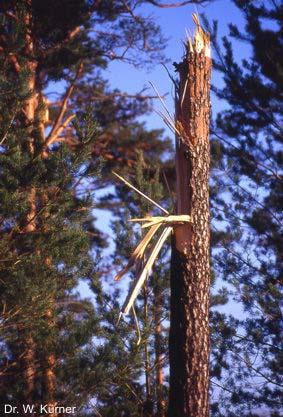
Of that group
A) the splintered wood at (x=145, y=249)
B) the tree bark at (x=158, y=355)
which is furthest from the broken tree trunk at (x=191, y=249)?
the tree bark at (x=158, y=355)

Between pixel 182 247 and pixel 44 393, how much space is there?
3.90m

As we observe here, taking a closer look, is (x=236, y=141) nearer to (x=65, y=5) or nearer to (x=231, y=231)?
(x=231, y=231)

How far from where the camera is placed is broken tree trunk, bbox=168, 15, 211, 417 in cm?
405

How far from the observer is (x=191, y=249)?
4250 millimetres

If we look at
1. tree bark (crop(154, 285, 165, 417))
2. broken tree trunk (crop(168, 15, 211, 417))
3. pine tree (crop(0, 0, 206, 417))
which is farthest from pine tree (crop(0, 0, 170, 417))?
broken tree trunk (crop(168, 15, 211, 417))

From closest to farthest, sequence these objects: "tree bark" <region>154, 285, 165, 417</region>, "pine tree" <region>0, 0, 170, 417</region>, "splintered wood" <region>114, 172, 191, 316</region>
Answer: "splintered wood" <region>114, 172, 191, 316</region>
"pine tree" <region>0, 0, 170, 417</region>
"tree bark" <region>154, 285, 165, 417</region>

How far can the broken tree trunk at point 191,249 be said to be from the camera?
4.05m

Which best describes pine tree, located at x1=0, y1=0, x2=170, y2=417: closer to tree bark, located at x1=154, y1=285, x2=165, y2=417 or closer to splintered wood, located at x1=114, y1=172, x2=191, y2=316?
tree bark, located at x1=154, y1=285, x2=165, y2=417

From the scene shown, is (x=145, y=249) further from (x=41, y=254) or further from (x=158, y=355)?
(x=158, y=355)

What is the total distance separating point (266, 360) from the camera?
27.1 ft

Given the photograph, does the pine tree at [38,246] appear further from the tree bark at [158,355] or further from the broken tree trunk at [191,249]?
the broken tree trunk at [191,249]

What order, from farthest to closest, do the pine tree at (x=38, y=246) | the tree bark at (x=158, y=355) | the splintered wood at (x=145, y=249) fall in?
the tree bark at (x=158, y=355)
the pine tree at (x=38, y=246)
the splintered wood at (x=145, y=249)

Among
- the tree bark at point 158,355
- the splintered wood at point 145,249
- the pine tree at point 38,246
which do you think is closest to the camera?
the splintered wood at point 145,249

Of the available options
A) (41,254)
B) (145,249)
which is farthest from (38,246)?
(145,249)
